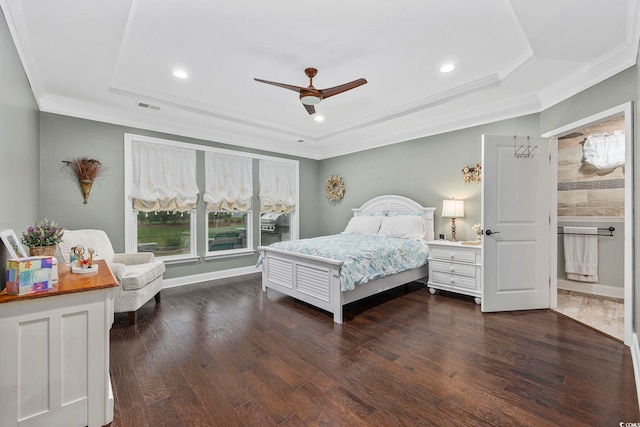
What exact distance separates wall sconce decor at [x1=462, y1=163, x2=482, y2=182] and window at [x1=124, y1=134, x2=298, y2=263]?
3.43 metres

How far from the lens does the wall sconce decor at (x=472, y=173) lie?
4.19 m

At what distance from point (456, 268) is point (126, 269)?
419 centimetres

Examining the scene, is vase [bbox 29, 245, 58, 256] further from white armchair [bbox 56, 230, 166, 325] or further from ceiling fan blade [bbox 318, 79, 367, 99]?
ceiling fan blade [bbox 318, 79, 367, 99]

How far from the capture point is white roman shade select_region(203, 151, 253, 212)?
16.2ft

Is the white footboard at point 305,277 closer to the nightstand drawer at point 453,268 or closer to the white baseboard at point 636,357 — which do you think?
the nightstand drawer at point 453,268

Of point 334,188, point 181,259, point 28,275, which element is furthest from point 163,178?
point 334,188

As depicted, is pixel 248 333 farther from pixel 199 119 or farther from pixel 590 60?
pixel 590 60

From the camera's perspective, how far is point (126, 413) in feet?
5.67

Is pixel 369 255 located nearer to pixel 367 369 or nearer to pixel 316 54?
pixel 367 369

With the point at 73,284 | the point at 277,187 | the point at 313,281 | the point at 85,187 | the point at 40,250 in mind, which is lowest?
the point at 313,281

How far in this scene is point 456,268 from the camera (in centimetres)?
388

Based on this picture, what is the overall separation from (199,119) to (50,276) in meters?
3.37

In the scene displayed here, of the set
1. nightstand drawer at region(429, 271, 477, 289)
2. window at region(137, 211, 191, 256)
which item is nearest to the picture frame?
window at region(137, 211, 191, 256)

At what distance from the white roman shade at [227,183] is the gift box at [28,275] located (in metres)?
3.39
